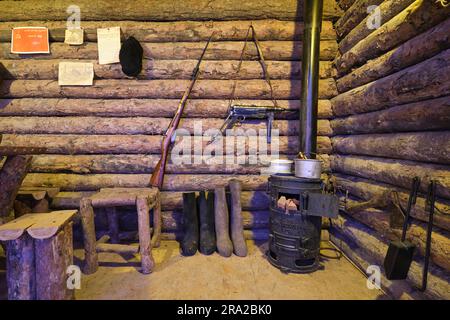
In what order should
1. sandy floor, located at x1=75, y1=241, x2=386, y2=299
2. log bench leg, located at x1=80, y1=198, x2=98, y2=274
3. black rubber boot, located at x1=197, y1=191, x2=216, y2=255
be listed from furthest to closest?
black rubber boot, located at x1=197, y1=191, x2=216, y2=255 < log bench leg, located at x1=80, y1=198, x2=98, y2=274 < sandy floor, located at x1=75, y1=241, x2=386, y2=299

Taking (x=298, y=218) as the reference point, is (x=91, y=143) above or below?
above

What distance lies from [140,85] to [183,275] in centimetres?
271

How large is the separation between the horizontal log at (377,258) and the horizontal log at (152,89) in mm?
2010

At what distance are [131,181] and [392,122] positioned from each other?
11.1 feet

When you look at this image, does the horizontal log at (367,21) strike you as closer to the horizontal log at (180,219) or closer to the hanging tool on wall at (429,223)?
the hanging tool on wall at (429,223)

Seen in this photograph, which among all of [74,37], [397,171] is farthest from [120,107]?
[397,171]

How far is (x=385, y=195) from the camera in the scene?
2.26 m

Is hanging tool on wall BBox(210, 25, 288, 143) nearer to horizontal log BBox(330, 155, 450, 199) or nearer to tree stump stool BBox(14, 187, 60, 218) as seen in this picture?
horizontal log BBox(330, 155, 450, 199)

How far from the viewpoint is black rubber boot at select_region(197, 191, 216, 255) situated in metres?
2.91

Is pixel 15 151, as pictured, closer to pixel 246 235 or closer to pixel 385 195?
pixel 246 235

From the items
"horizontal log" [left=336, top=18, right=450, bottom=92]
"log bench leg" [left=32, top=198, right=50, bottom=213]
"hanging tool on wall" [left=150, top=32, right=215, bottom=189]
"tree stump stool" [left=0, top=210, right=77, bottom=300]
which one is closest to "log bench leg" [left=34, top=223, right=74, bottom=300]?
"tree stump stool" [left=0, top=210, right=77, bottom=300]

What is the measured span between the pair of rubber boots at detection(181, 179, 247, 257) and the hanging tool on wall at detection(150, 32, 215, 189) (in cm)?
46

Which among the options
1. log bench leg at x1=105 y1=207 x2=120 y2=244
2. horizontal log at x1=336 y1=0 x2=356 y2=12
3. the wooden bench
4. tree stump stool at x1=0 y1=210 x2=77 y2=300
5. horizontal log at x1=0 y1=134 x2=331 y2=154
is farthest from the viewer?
horizontal log at x1=0 y1=134 x2=331 y2=154

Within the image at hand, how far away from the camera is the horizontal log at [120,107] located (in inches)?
130
